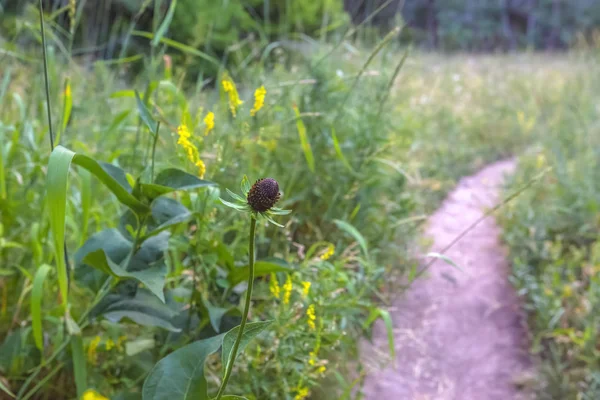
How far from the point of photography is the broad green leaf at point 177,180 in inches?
36.7

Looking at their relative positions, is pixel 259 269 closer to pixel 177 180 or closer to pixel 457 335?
pixel 177 180

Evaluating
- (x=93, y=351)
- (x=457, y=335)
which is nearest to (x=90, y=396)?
(x=93, y=351)

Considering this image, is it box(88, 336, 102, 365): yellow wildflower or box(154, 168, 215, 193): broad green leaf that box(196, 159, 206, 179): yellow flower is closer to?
box(154, 168, 215, 193): broad green leaf

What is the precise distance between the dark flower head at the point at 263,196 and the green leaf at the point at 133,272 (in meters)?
0.36

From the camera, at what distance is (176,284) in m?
1.35

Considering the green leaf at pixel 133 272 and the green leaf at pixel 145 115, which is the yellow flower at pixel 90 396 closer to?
the green leaf at pixel 133 272

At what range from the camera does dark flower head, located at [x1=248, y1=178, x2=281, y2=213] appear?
0.55 m

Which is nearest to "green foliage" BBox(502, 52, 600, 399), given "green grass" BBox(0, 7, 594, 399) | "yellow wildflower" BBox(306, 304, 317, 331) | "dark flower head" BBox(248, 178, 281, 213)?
"green grass" BBox(0, 7, 594, 399)

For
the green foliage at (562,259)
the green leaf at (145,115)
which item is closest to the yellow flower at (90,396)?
the green leaf at (145,115)

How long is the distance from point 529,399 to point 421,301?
0.55 meters

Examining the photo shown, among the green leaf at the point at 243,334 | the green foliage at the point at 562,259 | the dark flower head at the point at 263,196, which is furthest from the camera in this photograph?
the green foliage at the point at 562,259

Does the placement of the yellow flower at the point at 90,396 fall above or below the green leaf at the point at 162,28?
below

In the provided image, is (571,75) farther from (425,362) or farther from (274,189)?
(274,189)

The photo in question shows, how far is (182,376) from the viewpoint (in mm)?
845
